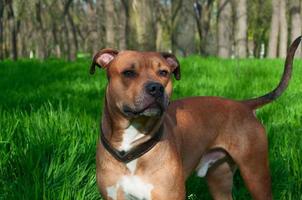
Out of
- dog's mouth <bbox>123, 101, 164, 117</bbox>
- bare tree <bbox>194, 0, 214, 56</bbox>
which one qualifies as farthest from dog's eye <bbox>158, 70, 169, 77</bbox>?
bare tree <bbox>194, 0, 214, 56</bbox>

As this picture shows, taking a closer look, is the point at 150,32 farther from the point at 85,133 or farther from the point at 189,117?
the point at 189,117

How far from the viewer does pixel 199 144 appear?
3584mm

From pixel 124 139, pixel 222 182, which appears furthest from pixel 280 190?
pixel 124 139

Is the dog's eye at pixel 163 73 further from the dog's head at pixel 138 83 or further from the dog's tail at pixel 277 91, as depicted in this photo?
the dog's tail at pixel 277 91

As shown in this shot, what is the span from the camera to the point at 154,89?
9.65 feet

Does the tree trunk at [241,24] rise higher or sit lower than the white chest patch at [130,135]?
higher

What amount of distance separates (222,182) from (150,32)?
6141mm

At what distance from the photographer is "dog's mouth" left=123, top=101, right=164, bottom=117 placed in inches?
116

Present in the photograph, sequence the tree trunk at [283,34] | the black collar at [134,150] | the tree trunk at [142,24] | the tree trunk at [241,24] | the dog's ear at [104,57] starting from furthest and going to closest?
the tree trunk at [283,34] < the tree trunk at [241,24] < the tree trunk at [142,24] < the dog's ear at [104,57] < the black collar at [134,150]

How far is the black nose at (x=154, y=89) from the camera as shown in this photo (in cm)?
294

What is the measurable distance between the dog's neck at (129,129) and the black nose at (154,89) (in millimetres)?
226

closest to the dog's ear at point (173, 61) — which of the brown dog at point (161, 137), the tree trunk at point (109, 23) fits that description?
the brown dog at point (161, 137)

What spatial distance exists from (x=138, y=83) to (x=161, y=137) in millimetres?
383

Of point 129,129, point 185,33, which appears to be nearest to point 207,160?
point 129,129
